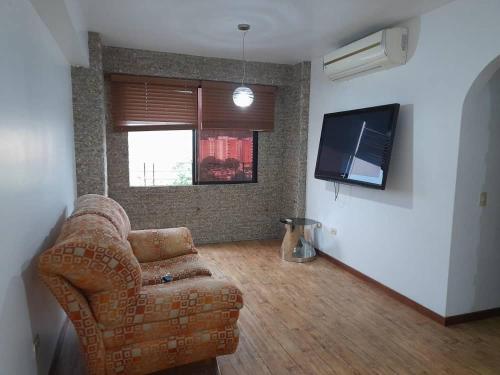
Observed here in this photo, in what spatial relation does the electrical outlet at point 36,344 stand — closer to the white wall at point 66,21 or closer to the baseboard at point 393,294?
the white wall at point 66,21

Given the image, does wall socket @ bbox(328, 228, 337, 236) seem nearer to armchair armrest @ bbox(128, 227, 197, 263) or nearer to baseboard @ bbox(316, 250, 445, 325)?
baseboard @ bbox(316, 250, 445, 325)

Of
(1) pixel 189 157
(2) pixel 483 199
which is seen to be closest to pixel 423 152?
(2) pixel 483 199

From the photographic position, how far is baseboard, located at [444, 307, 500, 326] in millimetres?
2758

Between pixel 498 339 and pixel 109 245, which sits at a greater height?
pixel 109 245

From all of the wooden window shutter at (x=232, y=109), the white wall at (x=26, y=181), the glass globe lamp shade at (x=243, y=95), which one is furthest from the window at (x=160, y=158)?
the white wall at (x=26, y=181)

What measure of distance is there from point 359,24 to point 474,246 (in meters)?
2.21

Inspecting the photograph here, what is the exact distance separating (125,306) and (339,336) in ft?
5.45

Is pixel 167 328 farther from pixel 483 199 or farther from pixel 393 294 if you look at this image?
pixel 483 199

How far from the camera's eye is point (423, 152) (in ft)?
9.49

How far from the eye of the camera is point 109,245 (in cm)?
165

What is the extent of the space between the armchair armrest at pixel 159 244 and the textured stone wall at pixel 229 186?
1682 mm

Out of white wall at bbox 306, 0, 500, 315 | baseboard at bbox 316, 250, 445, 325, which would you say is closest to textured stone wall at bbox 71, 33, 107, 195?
white wall at bbox 306, 0, 500, 315

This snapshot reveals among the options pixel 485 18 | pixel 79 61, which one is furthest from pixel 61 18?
pixel 485 18

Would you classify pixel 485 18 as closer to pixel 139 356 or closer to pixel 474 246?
pixel 474 246
